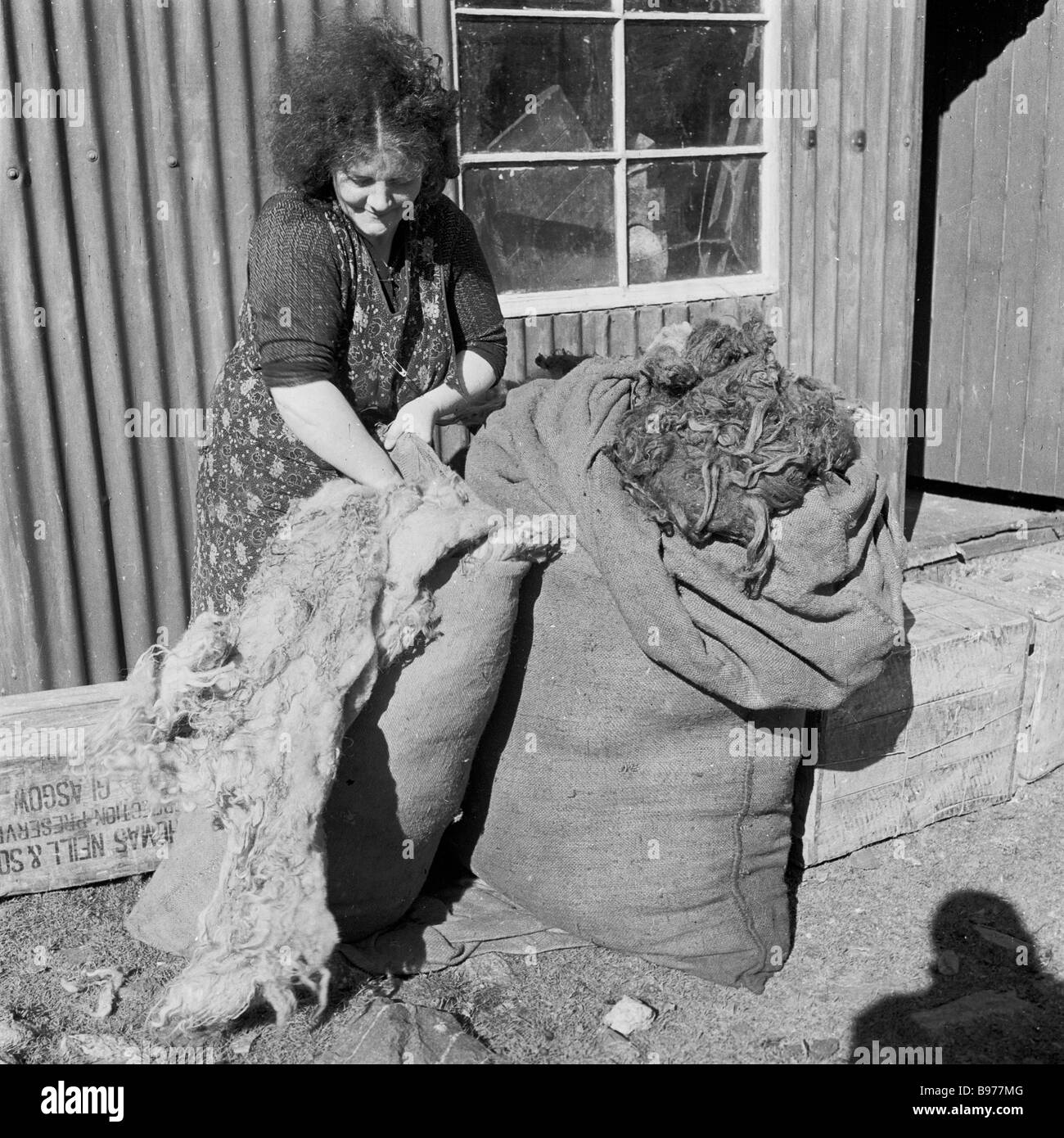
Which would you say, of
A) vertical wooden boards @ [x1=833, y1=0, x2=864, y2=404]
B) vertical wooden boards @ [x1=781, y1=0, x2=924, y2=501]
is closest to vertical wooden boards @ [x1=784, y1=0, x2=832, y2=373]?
vertical wooden boards @ [x1=781, y1=0, x2=924, y2=501]

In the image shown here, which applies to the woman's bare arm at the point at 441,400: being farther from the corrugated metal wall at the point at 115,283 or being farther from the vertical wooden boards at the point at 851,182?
the vertical wooden boards at the point at 851,182

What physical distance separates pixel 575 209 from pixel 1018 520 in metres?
2.76

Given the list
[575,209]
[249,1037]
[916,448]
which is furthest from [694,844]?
[916,448]

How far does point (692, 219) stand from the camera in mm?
4488

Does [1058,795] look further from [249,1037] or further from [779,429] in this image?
[249,1037]

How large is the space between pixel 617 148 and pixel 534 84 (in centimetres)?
41

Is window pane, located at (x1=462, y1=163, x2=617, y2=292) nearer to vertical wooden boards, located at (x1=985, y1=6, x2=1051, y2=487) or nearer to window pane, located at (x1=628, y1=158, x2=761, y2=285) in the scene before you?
window pane, located at (x1=628, y1=158, x2=761, y2=285)

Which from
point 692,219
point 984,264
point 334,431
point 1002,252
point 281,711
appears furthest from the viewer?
point 984,264

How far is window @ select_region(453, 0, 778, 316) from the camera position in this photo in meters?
3.99

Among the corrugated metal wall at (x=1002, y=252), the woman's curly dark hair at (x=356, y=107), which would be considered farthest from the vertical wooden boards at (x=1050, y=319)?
the woman's curly dark hair at (x=356, y=107)

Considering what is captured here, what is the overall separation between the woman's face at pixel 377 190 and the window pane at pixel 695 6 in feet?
6.73

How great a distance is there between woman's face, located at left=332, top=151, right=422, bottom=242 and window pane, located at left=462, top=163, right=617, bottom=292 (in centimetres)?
149

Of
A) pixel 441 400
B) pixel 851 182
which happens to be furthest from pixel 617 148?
pixel 441 400

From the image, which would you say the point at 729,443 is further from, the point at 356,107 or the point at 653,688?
the point at 356,107
